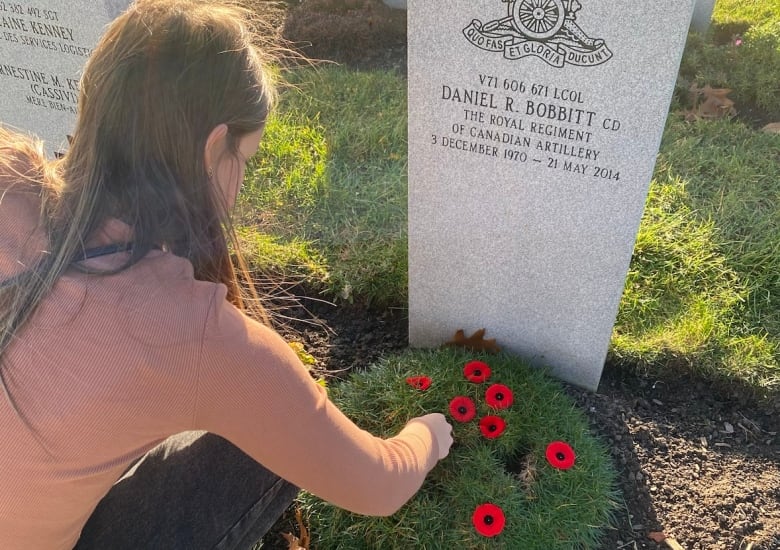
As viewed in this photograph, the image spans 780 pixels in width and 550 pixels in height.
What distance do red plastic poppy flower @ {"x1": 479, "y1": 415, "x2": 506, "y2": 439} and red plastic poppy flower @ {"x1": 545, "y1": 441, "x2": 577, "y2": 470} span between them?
0.53 ft

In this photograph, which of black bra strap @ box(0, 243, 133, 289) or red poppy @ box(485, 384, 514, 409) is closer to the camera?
black bra strap @ box(0, 243, 133, 289)

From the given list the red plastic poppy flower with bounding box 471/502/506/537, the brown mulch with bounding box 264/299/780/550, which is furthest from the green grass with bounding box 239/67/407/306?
the red plastic poppy flower with bounding box 471/502/506/537

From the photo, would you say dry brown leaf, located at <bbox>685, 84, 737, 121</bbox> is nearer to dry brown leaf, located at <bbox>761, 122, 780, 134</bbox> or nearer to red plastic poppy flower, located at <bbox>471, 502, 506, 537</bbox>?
dry brown leaf, located at <bbox>761, 122, 780, 134</bbox>

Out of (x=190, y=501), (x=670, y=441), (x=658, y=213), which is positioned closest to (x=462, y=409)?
(x=670, y=441)

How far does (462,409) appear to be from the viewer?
2.20 meters

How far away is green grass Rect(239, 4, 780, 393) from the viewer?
2656 millimetres

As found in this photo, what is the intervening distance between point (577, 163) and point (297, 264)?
150cm

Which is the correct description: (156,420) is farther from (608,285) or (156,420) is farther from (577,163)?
(608,285)

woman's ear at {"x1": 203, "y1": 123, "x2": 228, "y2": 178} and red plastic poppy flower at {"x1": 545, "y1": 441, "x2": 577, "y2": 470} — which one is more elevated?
woman's ear at {"x1": 203, "y1": 123, "x2": 228, "y2": 178}

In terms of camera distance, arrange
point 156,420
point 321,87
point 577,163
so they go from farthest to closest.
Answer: point 321,87 < point 577,163 < point 156,420

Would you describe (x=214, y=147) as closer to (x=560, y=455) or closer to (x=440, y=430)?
(x=440, y=430)

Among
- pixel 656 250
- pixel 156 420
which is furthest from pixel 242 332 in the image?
pixel 656 250

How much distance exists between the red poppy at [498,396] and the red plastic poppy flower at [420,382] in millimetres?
206

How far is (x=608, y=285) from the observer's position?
226 centimetres
